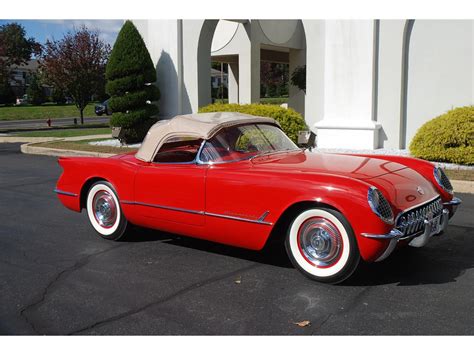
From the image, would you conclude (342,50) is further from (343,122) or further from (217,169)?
(217,169)

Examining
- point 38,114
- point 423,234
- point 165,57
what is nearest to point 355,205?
point 423,234

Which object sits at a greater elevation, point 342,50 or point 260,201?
point 342,50

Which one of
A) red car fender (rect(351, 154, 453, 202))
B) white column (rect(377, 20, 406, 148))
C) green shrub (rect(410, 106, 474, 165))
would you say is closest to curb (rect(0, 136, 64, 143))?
white column (rect(377, 20, 406, 148))

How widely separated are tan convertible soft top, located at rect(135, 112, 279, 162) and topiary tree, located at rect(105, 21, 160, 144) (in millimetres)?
9745

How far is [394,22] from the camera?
11578 mm

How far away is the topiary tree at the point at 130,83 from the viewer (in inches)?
580

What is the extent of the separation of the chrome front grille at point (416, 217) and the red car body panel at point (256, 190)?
0.06 m

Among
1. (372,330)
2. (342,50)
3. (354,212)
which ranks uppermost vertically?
(342,50)

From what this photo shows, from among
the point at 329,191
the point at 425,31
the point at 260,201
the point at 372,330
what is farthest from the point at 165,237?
the point at 425,31

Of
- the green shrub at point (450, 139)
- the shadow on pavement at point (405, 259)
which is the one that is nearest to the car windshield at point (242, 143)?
the shadow on pavement at point (405, 259)

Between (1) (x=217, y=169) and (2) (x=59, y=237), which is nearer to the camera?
(1) (x=217, y=169)

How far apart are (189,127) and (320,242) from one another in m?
1.81

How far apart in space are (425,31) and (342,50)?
1889mm
